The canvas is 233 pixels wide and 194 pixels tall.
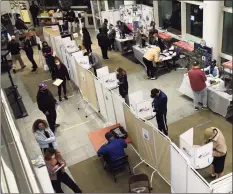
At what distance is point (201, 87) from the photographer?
21.5 feet

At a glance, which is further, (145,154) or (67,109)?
(67,109)

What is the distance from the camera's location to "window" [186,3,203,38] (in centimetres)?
856

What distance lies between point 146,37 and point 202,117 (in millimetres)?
4183

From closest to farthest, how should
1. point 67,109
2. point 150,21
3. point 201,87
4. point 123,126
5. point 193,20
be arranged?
point 123,126
point 201,87
point 67,109
point 193,20
point 150,21

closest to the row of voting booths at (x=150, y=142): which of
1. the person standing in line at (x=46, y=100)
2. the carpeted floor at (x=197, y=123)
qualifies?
the carpeted floor at (x=197, y=123)

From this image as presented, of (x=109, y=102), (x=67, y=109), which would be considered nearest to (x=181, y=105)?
(x=109, y=102)

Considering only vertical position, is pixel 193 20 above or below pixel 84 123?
above

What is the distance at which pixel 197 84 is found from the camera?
6.50m

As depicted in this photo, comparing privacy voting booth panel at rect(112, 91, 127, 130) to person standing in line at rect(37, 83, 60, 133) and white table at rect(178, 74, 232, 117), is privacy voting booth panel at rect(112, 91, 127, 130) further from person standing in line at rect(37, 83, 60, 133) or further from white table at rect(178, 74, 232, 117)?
white table at rect(178, 74, 232, 117)

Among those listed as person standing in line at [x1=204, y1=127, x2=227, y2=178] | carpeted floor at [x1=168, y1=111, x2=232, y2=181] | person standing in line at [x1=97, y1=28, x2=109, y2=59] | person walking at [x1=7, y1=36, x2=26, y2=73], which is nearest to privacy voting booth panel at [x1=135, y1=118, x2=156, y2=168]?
person standing in line at [x1=204, y1=127, x2=227, y2=178]

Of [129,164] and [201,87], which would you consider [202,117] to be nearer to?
[201,87]

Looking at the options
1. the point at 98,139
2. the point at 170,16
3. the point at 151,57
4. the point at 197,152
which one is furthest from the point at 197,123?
the point at 170,16

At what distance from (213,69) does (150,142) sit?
9.96ft

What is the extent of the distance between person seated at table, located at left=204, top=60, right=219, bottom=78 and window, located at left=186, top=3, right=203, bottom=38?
4.86 ft
